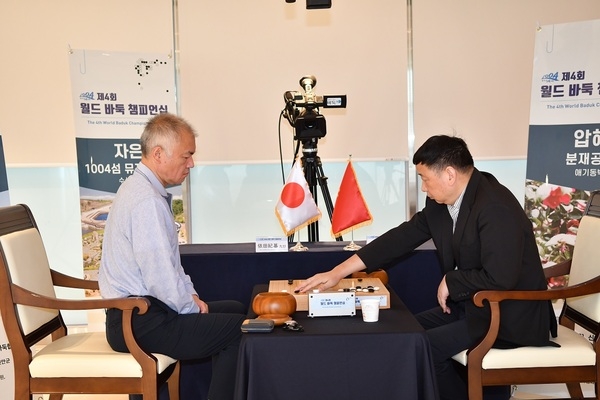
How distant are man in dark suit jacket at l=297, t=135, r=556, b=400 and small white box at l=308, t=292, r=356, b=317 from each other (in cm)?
17

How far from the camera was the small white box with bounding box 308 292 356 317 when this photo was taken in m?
2.18

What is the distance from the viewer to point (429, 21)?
4902 millimetres

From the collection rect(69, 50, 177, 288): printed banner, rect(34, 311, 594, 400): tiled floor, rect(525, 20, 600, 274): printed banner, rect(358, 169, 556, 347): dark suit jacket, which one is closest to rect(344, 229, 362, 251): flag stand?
rect(358, 169, 556, 347): dark suit jacket

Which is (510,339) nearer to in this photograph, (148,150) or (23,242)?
(148,150)

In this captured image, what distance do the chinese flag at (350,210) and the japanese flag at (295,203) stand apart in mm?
156

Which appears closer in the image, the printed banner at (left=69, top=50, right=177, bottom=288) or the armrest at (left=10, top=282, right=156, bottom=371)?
the armrest at (left=10, top=282, right=156, bottom=371)

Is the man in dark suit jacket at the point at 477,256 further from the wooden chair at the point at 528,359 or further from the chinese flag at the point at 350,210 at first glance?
the chinese flag at the point at 350,210

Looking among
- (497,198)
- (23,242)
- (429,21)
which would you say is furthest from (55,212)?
(497,198)

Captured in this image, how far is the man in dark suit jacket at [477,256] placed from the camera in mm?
2256

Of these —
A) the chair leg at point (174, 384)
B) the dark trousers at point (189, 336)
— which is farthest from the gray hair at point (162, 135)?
the chair leg at point (174, 384)

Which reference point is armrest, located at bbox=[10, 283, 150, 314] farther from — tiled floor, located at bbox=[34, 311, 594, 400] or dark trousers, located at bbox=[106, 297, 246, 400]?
tiled floor, located at bbox=[34, 311, 594, 400]

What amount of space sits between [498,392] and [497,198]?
0.96 metres

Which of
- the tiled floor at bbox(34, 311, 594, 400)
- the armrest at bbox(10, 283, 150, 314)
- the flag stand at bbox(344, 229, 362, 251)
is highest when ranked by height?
the flag stand at bbox(344, 229, 362, 251)

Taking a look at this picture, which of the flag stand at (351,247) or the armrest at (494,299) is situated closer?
the armrest at (494,299)
